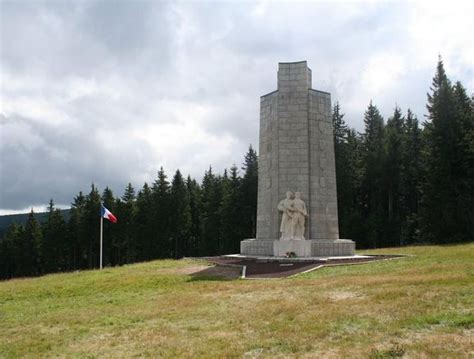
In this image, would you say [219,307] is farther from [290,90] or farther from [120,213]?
[120,213]

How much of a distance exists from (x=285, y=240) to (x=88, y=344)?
14645mm

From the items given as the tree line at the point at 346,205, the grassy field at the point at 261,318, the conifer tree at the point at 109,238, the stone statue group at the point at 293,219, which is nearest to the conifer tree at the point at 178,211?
the tree line at the point at 346,205

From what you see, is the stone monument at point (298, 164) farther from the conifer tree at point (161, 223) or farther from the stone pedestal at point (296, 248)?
the conifer tree at point (161, 223)

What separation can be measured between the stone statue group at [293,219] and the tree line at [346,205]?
56.6ft

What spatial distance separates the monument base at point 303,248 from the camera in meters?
21.9

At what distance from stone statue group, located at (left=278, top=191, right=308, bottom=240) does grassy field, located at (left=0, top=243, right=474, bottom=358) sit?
23.5ft

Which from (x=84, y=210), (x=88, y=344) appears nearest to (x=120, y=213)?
(x=84, y=210)

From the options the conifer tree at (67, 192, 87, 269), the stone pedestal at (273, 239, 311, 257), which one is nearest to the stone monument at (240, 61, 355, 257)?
the stone pedestal at (273, 239, 311, 257)

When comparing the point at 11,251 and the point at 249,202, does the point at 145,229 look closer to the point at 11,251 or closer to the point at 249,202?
the point at 249,202

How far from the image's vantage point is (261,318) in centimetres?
911

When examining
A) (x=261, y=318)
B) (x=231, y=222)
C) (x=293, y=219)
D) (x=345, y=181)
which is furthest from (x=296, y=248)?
(x=231, y=222)

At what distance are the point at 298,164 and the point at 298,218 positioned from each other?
3609 millimetres

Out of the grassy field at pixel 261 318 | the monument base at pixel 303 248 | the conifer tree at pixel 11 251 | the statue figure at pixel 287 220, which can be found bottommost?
the conifer tree at pixel 11 251

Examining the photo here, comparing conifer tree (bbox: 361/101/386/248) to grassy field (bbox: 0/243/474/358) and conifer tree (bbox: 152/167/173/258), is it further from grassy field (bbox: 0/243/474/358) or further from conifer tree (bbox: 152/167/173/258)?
grassy field (bbox: 0/243/474/358)
